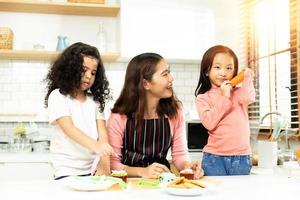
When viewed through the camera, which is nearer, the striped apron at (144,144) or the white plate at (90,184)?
the white plate at (90,184)

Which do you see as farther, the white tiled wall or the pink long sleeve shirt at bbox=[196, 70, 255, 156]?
the white tiled wall

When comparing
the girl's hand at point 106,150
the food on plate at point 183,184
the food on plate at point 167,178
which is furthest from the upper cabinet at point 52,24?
the food on plate at point 183,184

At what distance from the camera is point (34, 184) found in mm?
1440

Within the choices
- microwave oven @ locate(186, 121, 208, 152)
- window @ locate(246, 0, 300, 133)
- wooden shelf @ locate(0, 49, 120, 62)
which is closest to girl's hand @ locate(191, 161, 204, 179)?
window @ locate(246, 0, 300, 133)

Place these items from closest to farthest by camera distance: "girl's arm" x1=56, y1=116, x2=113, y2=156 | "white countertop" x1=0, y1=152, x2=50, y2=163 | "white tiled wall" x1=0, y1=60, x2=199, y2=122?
"girl's arm" x1=56, y1=116, x2=113, y2=156 < "white countertop" x1=0, y1=152, x2=50, y2=163 < "white tiled wall" x1=0, y1=60, x2=199, y2=122

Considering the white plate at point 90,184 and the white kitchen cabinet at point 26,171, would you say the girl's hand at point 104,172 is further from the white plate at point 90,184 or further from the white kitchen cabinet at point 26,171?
the white kitchen cabinet at point 26,171

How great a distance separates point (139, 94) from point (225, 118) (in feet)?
1.50

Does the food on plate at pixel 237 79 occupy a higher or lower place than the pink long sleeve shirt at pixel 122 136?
higher

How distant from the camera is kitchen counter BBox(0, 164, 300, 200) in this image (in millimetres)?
1242

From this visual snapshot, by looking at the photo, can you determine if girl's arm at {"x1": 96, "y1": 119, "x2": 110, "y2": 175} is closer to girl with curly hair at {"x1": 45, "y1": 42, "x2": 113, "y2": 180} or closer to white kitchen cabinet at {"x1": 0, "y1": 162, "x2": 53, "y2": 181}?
girl with curly hair at {"x1": 45, "y1": 42, "x2": 113, "y2": 180}

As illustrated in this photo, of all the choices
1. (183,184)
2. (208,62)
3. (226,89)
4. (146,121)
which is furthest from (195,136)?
(183,184)

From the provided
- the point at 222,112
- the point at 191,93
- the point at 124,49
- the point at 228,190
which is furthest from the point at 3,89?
the point at 228,190

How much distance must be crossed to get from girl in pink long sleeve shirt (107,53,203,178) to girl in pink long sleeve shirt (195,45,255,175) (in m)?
0.16

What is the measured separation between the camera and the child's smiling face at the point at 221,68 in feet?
7.14
